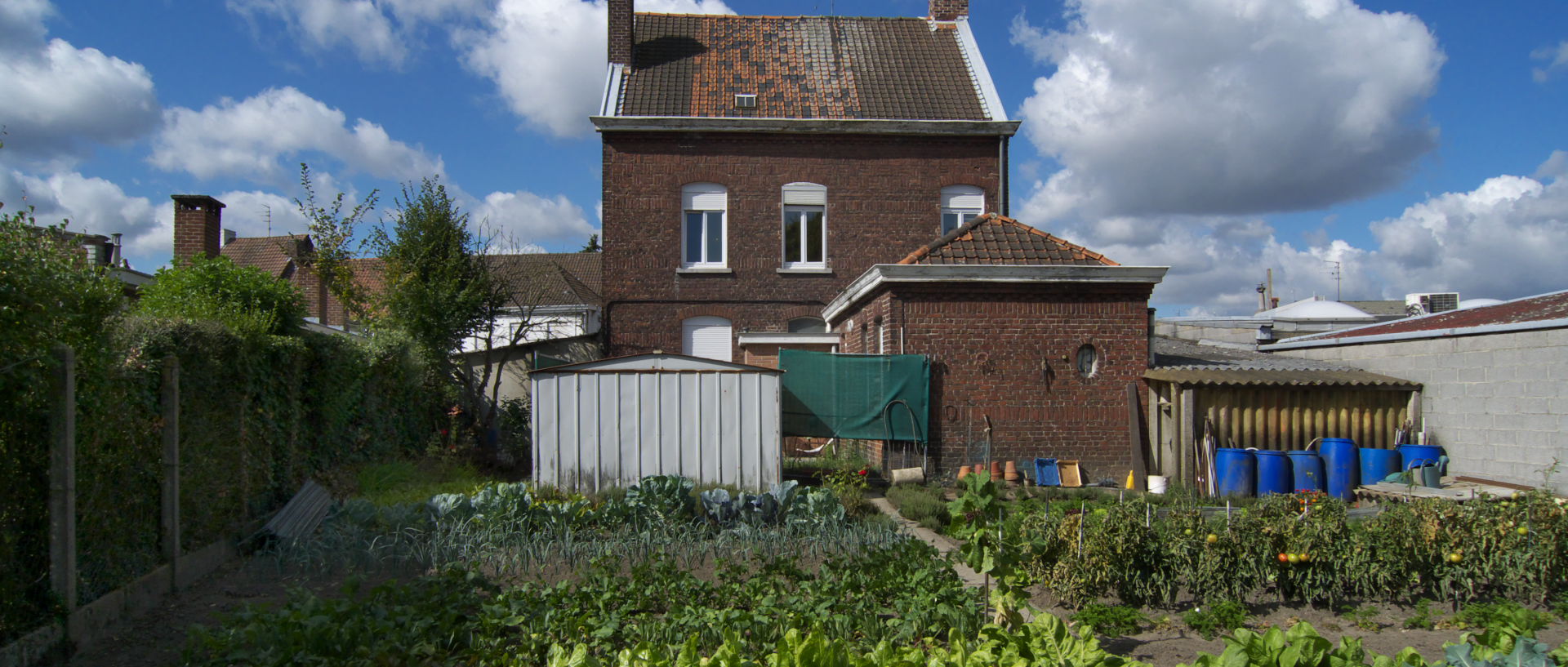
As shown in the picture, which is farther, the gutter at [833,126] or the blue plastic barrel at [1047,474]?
the gutter at [833,126]

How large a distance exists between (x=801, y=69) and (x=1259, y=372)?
40.3ft

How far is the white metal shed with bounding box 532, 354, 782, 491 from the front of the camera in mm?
10711

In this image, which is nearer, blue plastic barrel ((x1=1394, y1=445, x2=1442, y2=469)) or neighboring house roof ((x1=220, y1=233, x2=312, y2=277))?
blue plastic barrel ((x1=1394, y1=445, x2=1442, y2=469))

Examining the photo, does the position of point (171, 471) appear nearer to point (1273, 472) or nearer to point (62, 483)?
point (62, 483)

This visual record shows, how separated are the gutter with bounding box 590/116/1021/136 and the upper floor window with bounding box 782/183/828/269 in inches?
46.4

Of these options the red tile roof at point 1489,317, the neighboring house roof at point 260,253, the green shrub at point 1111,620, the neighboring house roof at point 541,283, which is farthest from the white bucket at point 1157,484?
the neighboring house roof at point 260,253

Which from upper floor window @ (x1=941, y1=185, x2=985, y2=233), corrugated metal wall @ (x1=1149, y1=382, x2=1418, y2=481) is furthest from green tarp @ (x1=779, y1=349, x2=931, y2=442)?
upper floor window @ (x1=941, y1=185, x2=985, y2=233)

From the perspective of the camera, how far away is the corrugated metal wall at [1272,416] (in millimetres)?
11812

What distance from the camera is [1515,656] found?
136 inches

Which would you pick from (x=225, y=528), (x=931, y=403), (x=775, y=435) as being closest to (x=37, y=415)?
(x=225, y=528)

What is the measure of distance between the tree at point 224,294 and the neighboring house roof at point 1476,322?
540 inches

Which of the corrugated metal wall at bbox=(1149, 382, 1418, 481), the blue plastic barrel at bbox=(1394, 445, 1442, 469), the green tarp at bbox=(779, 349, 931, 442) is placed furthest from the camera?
the green tarp at bbox=(779, 349, 931, 442)

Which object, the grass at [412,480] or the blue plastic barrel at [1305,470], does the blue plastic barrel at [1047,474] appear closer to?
the blue plastic barrel at [1305,470]

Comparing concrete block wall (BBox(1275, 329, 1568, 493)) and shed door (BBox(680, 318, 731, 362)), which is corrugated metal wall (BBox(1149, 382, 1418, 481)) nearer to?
concrete block wall (BBox(1275, 329, 1568, 493))
